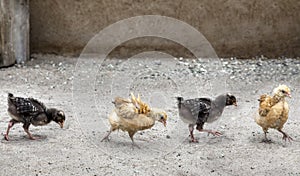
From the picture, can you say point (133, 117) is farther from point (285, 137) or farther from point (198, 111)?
point (285, 137)

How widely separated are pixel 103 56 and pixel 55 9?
80 centimetres

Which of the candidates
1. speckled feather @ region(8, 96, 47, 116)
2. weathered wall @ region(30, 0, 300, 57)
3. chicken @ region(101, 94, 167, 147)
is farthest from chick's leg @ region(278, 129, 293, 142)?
weathered wall @ region(30, 0, 300, 57)

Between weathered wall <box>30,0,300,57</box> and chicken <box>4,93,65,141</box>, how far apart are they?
2592mm

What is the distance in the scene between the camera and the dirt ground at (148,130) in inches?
172

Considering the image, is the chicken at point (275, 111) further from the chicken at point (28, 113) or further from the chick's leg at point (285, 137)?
the chicken at point (28, 113)

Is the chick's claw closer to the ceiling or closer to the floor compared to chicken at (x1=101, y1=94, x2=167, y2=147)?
closer to the floor

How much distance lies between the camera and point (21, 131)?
5.13 m

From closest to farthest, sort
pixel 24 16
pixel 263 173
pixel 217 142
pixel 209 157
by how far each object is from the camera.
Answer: pixel 263 173 → pixel 209 157 → pixel 217 142 → pixel 24 16

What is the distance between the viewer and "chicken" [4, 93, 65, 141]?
4.82 metres

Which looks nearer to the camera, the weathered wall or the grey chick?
the grey chick

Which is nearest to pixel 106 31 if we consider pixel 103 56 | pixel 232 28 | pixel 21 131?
pixel 103 56

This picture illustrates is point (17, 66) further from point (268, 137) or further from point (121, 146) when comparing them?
point (268, 137)

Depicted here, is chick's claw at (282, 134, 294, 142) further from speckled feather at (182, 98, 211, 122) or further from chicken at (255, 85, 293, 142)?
speckled feather at (182, 98, 211, 122)

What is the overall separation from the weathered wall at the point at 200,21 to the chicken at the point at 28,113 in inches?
102
